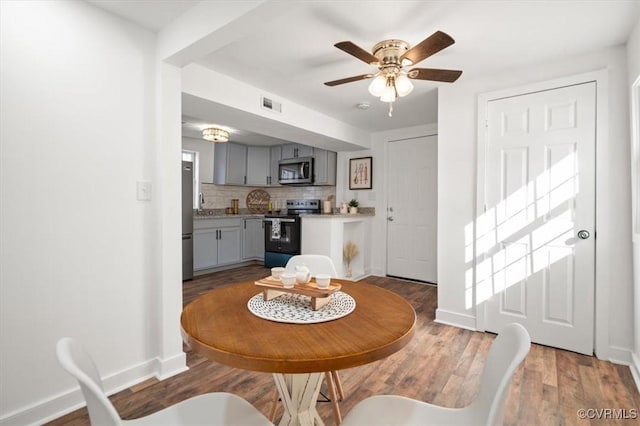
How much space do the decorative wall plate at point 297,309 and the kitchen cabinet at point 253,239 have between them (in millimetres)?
4251

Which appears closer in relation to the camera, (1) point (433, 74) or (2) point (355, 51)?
(2) point (355, 51)

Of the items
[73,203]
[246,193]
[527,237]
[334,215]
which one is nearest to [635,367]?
[527,237]

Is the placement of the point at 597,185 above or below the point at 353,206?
above

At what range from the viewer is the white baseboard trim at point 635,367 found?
6.49ft

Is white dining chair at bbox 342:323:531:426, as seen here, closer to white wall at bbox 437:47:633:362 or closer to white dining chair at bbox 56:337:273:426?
white dining chair at bbox 56:337:273:426

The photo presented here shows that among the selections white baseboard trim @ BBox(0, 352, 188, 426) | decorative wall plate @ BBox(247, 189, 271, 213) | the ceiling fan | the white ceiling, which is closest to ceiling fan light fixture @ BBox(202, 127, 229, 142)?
the white ceiling

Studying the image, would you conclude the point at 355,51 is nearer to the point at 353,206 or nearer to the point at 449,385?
the point at 449,385

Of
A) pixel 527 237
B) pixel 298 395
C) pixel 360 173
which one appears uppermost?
pixel 360 173

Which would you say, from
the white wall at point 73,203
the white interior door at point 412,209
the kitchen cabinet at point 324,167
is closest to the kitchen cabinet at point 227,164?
the kitchen cabinet at point 324,167

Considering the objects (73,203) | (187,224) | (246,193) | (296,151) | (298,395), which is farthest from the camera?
(246,193)

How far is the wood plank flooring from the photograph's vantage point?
1.71 m

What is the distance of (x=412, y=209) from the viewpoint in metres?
4.61

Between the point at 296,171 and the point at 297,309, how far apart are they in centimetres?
439

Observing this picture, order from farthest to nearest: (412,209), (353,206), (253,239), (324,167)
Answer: (253,239), (324,167), (353,206), (412,209)
